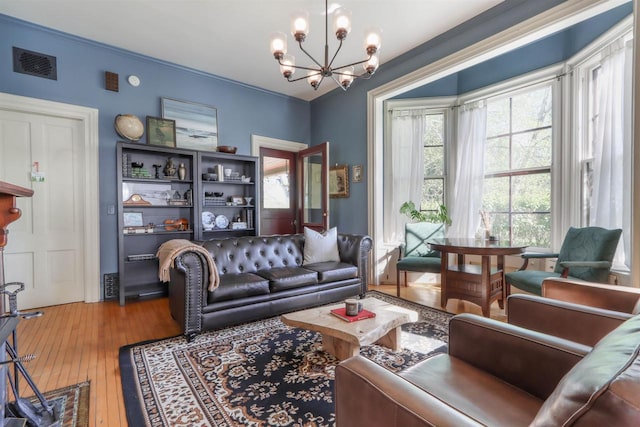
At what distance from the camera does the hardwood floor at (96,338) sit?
183 centimetres

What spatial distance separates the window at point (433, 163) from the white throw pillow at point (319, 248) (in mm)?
1666

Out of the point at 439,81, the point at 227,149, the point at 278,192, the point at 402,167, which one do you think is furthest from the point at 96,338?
the point at 439,81

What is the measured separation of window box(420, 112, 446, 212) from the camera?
178 inches

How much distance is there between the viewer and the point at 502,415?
3.16 feet

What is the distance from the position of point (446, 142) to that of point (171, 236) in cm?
421

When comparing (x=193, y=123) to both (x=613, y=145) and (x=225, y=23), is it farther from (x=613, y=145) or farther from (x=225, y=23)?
(x=613, y=145)

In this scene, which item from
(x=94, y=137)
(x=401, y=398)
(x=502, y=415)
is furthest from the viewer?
(x=94, y=137)

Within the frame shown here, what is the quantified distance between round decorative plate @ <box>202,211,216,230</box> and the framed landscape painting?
946 millimetres

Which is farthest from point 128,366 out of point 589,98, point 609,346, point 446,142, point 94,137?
point 589,98

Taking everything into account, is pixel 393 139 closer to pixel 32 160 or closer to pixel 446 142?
pixel 446 142

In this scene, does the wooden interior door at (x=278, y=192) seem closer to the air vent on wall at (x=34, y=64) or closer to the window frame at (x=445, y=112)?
the window frame at (x=445, y=112)

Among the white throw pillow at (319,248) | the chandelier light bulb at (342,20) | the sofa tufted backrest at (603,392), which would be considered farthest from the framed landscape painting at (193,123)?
the sofa tufted backrest at (603,392)

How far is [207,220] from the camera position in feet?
14.1

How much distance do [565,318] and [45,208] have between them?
472cm
